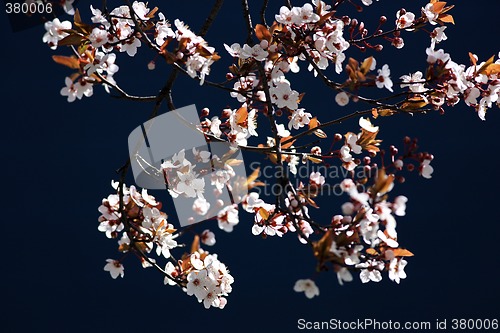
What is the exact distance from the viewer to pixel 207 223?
2.53 m

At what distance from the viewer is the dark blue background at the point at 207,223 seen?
2.46m

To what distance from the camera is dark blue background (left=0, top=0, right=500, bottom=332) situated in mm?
2465

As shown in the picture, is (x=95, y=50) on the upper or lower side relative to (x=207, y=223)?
lower

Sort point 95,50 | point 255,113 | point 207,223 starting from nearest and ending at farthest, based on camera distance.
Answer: point 95,50, point 255,113, point 207,223

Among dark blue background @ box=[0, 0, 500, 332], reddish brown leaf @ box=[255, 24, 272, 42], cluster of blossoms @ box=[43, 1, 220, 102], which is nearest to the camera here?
cluster of blossoms @ box=[43, 1, 220, 102]

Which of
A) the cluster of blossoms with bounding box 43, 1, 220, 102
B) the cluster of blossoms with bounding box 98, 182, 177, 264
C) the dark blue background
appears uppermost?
the dark blue background

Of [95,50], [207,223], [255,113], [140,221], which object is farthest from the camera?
[207,223]

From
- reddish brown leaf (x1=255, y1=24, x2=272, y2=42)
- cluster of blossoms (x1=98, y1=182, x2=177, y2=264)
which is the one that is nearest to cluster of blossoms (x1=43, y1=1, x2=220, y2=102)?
reddish brown leaf (x1=255, y1=24, x2=272, y2=42)

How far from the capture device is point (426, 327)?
260 cm

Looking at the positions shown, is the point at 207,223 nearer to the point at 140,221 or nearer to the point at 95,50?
the point at 140,221

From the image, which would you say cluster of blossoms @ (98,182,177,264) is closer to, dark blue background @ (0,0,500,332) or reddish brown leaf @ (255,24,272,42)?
reddish brown leaf @ (255,24,272,42)

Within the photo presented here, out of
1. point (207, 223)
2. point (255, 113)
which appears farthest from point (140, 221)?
point (207, 223)

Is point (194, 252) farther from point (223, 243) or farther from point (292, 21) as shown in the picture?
point (223, 243)

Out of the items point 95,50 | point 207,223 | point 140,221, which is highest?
point 207,223
